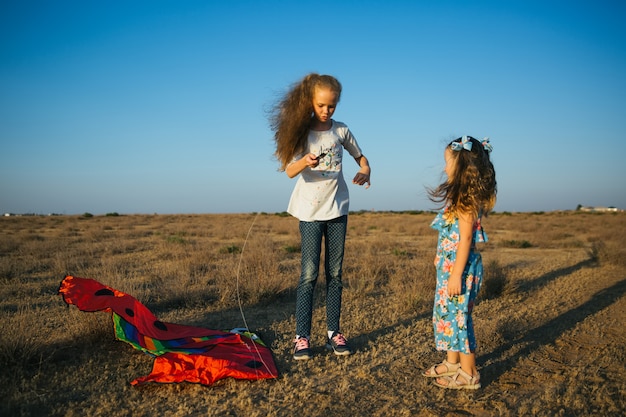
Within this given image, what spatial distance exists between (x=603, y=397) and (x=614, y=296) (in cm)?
335

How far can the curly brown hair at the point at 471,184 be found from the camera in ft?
7.82

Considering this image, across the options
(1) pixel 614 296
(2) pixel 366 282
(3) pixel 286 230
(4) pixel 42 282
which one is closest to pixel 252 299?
(2) pixel 366 282

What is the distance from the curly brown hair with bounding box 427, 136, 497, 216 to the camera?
7.82 feet

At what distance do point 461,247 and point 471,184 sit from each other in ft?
1.24

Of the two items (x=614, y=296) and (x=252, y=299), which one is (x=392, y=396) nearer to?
(x=252, y=299)

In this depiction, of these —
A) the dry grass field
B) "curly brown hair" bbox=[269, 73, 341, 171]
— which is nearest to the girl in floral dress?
the dry grass field

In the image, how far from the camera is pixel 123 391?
240 cm

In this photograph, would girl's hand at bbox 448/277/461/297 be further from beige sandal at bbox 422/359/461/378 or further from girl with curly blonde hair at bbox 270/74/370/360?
girl with curly blonde hair at bbox 270/74/370/360

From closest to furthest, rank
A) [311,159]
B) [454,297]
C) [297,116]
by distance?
[454,297] < [311,159] < [297,116]

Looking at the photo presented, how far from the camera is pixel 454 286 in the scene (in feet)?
7.79

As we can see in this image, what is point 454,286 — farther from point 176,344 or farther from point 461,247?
point 176,344

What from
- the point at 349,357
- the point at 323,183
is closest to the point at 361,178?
the point at 323,183

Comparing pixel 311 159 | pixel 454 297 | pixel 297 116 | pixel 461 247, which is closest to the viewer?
pixel 461 247

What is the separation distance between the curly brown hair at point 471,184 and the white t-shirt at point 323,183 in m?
0.75
